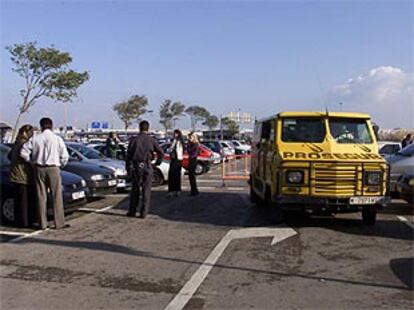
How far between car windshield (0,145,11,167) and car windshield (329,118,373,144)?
6.35 metres

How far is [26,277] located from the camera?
7184 mm

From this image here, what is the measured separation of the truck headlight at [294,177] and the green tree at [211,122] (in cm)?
10145

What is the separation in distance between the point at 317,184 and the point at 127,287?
4.82 m

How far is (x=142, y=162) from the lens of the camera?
12.0 metres

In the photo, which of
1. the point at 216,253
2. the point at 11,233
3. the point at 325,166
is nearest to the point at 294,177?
the point at 325,166

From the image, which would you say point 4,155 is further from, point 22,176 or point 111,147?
point 111,147

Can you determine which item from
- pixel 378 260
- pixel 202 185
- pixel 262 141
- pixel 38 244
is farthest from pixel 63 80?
pixel 378 260

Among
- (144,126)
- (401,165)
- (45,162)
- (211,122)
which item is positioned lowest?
(401,165)

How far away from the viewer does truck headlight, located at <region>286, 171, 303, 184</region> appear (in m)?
10.5

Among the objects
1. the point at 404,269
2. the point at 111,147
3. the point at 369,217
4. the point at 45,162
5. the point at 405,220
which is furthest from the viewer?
the point at 111,147

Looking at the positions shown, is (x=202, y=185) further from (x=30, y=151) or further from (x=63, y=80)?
(x=63, y=80)

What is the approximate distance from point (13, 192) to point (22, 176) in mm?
557

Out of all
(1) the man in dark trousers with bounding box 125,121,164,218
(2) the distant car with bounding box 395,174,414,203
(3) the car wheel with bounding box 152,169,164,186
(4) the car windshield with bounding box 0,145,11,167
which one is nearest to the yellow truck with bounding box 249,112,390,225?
(2) the distant car with bounding box 395,174,414,203

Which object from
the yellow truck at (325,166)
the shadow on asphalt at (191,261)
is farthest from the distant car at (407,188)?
the shadow on asphalt at (191,261)
